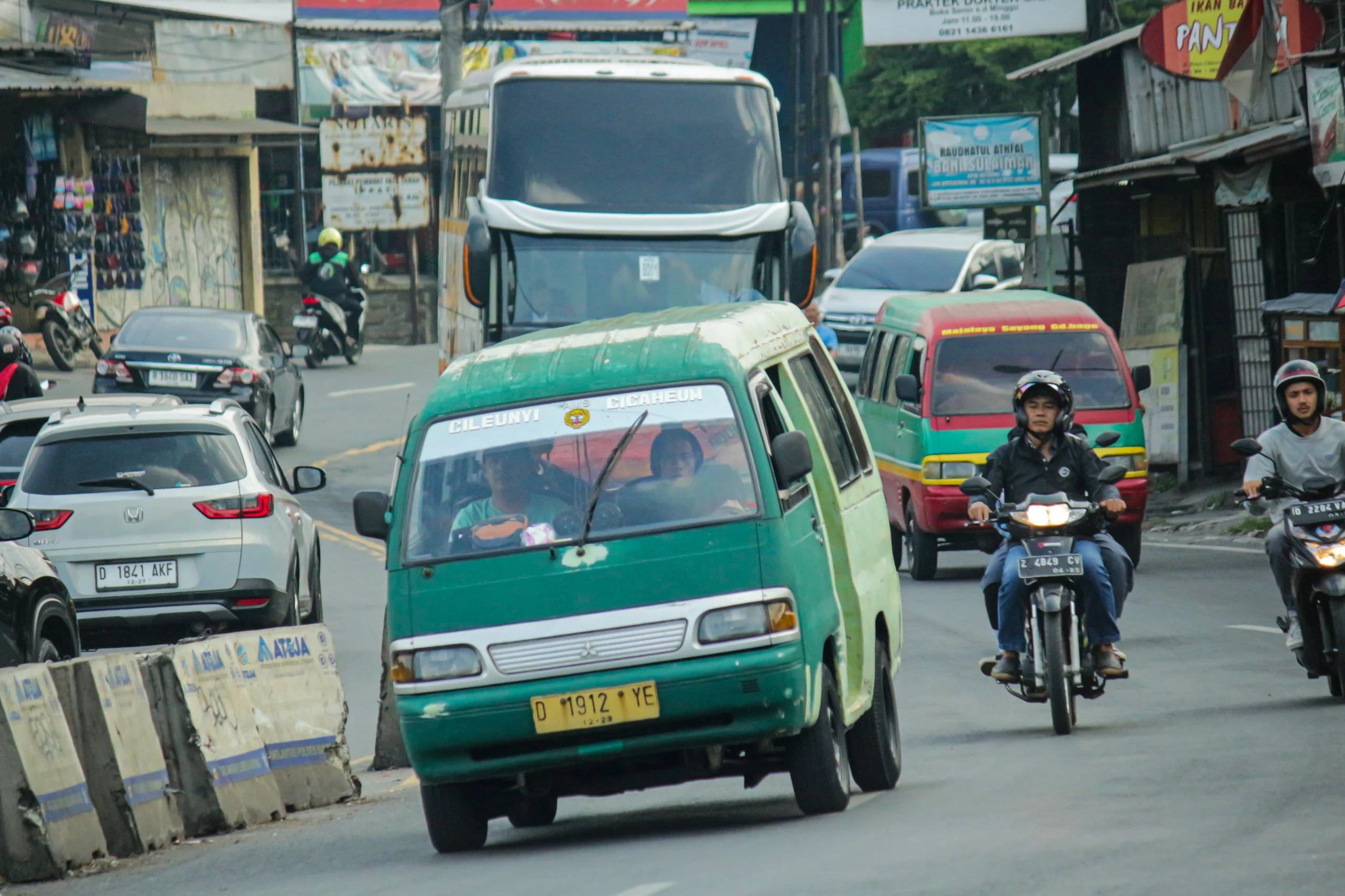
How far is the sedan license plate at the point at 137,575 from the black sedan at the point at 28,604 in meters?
2.43

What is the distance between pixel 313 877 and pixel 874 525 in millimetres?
3106

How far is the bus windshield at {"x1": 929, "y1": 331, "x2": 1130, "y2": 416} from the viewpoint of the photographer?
18656 millimetres

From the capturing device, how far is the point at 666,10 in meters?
46.7

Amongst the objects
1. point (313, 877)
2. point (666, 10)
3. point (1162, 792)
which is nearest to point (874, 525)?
point (1162, 792)

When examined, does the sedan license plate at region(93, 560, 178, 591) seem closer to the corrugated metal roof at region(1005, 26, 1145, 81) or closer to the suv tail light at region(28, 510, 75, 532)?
the suv tail light at region(28, 510, 75, 532)

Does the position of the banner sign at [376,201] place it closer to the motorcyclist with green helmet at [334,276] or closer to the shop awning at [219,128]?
the shop awning at [219,128]

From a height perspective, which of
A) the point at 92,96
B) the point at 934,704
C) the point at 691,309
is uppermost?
the point at 92,96

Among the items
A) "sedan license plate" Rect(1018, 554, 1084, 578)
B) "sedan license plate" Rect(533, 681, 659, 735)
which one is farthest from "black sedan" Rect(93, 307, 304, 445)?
"sedan license plate" Rect(533, 681, 659, 735)

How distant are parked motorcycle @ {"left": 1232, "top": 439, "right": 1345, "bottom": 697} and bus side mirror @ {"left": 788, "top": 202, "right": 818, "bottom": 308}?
30.0ft

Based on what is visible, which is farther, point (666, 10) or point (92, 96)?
point (666, 10)

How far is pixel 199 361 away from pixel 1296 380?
16.7m

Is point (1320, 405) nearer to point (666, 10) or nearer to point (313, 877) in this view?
point (313, 877)

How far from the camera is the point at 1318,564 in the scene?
35.2ft

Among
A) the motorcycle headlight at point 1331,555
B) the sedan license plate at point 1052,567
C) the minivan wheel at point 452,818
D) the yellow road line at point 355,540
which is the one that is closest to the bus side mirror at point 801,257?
the yellow road line at point 355,540
